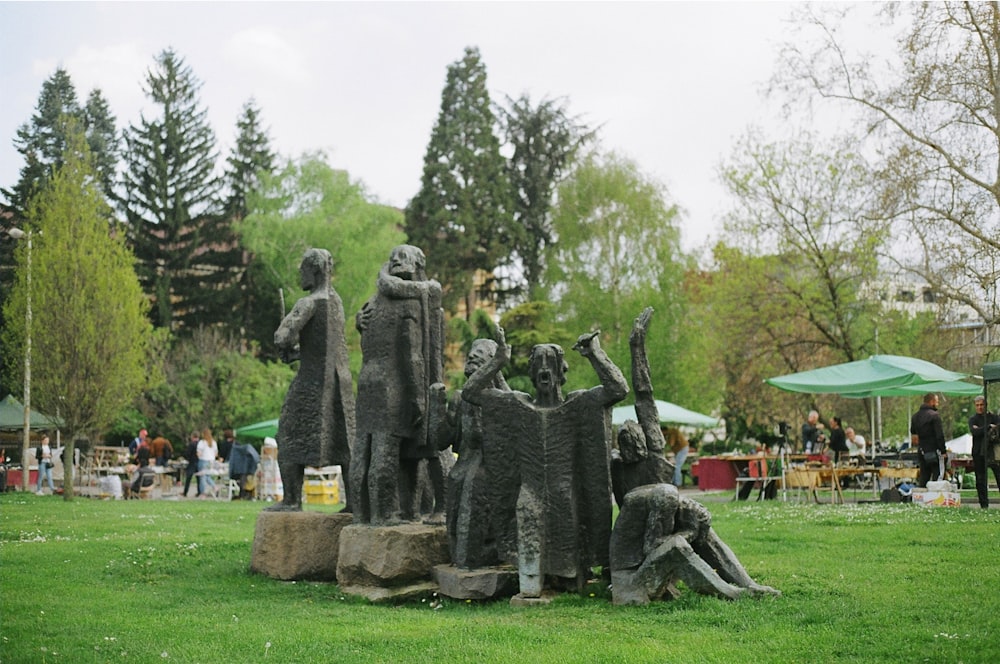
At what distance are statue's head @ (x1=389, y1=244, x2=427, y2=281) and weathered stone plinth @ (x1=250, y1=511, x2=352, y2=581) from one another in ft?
7.87

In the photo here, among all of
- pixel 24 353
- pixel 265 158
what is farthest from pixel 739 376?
pixel 265 158

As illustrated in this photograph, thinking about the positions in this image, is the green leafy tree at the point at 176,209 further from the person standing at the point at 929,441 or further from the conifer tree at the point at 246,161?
the person standing at the point at 929,441

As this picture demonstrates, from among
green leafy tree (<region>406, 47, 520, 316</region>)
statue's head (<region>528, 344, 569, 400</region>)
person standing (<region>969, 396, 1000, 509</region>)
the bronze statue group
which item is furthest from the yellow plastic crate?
green leafy tree (<region>406, 47, 520, 316</region>)

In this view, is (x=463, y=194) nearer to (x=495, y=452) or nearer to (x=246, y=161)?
(x=246, y=161)

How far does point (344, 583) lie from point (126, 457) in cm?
2658

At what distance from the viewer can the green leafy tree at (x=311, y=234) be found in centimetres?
4862

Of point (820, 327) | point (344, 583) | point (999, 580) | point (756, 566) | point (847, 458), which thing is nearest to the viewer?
point (999, 580)

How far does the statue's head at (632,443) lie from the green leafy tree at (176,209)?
41.4 metres

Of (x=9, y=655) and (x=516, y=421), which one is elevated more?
(x=516, y=421)

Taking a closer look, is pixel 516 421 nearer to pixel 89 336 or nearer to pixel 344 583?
pixel 344 583

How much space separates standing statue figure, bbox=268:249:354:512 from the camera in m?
11.1

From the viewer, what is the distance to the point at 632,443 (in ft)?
30.5

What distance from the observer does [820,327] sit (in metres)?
31.7

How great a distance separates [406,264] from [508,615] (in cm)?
365
